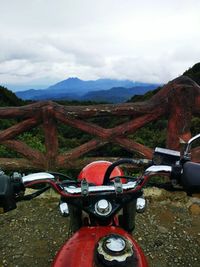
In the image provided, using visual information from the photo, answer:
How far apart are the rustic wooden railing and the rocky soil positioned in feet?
1.88

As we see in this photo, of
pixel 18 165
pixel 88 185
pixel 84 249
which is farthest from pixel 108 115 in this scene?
pixel 84 249

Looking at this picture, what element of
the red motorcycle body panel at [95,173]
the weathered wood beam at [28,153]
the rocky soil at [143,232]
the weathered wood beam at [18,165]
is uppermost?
the red motorcycle body panel at [95,173]

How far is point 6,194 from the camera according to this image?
4.53 ft

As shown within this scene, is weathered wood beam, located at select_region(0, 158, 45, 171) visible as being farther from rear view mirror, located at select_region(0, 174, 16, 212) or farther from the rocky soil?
rear view mirror, located at select_region(0, 174, 16, 212)

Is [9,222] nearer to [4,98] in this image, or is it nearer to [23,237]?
[23,237]

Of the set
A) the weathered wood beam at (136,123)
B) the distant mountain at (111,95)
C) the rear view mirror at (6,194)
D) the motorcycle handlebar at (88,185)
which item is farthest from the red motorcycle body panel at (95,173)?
the distant mountain at (111,95)

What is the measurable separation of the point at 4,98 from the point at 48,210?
21.1 m

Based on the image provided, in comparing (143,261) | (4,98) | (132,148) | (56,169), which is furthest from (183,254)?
(4,98)

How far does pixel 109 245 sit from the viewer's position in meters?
1.31

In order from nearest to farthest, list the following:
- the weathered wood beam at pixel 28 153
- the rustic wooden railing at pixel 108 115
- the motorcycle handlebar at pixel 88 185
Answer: the motorcycle handlebar at pixel 88 185 → the rustic wooden railing at pixel 108 115 → the weathered wood beam at pixel 28 153

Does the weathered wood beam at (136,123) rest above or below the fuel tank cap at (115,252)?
above

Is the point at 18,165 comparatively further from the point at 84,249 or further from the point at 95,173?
the point at 84,249

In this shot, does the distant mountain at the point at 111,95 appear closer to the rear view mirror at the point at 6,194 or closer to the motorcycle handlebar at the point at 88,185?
the motorcycle handlebar at the point at 88,185

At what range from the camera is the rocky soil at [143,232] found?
333 centimetres
